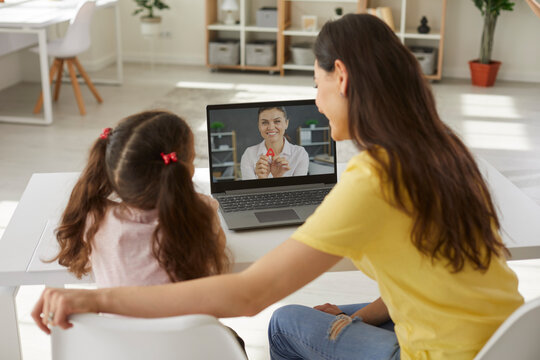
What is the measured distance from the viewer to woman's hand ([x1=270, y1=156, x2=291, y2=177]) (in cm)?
186

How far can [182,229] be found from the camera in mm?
1222

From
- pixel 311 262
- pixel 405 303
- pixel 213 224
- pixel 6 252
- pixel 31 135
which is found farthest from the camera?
pixel 31 135

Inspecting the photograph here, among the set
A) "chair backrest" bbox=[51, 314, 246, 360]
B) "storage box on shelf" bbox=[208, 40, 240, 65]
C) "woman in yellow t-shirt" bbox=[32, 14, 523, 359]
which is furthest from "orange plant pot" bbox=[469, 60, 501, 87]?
"chair backrest" bbox=[51, 314, 246, 360]

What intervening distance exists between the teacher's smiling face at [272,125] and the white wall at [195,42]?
173 inches

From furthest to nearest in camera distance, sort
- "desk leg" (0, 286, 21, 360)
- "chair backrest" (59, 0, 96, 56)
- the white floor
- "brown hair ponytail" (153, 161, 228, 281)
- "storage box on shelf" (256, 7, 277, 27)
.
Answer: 1. "storage box on shelf" (256, 7, 277, 27)
2. "chair backrest" (59, 0, 96, 56)
3. the white floor
4. "desk leg" (0, 286, 21, 360)
5. "brown hair ponytail" (153, 161, 228, 281)

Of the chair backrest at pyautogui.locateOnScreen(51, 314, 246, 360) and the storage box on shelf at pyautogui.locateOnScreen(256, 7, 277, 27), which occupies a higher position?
the storage box on shelf at pyautogui.locateOnScreen(256, 7, 277, 27)

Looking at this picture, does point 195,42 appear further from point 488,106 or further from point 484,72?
point 488,106

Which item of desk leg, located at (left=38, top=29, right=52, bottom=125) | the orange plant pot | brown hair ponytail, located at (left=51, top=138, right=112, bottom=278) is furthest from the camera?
the orange plant pot

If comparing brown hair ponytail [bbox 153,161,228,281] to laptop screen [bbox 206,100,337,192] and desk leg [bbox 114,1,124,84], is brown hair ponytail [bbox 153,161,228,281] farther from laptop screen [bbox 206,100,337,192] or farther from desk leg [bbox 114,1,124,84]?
desk leg [bbox 114,1,124,84]

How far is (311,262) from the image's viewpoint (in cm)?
106

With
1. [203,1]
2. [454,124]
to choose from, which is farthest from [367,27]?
[203,1]

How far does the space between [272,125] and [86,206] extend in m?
0.68

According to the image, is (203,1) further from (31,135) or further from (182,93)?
(31,135)

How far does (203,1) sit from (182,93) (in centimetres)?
131
